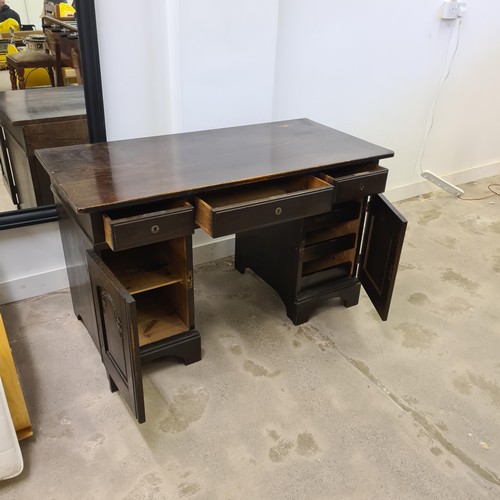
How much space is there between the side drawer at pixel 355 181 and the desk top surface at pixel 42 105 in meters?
1.00

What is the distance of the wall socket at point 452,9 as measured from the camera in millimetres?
2639

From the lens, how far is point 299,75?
2328 millimetres

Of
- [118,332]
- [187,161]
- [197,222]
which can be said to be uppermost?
[187,161]

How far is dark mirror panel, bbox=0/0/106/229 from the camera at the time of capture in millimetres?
1758

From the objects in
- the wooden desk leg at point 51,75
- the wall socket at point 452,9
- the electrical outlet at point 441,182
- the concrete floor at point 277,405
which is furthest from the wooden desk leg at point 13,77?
the electrical outlet at point 441,182

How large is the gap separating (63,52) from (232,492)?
162 centimetres

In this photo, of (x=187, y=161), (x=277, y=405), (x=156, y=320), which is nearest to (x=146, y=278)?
(x=156, y=320)

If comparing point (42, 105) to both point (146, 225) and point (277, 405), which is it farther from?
point (277, 405)

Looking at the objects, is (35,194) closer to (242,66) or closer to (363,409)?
(242,66)

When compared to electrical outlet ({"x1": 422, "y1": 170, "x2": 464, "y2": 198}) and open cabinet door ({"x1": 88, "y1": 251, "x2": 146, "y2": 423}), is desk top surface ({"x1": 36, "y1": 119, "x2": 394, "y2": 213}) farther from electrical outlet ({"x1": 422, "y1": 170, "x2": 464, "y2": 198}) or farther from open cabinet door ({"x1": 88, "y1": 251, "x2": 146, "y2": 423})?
electrical outlet ({"x1": 422, "y1": 170, "x2": 464, "y2": 198})

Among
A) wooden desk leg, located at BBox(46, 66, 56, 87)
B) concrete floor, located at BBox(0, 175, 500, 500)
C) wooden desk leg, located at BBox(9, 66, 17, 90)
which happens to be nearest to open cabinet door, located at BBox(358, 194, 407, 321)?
concrete floor, located at BBox(0, 175, 500, 500)

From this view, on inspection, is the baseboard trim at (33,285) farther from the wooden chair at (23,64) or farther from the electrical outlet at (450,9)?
the electrical outlet at (450,9)

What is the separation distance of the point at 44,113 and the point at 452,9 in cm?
223

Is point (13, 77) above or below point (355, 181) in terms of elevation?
above
